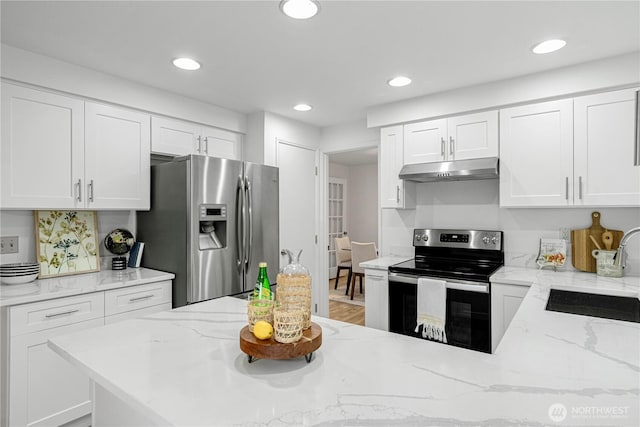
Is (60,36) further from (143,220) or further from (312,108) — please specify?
(312,108)

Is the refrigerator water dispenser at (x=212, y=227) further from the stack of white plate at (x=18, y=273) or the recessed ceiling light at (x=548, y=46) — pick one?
the recessed ceiling light at (x=548, y=46)

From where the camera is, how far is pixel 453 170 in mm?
2727

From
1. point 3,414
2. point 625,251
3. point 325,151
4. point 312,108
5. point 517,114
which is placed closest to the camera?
point 3,414

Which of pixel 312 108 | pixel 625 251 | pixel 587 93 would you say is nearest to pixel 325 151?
pixel 312 108

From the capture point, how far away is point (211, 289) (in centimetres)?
262

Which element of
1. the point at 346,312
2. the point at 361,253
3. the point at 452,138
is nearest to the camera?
the point at 452,138

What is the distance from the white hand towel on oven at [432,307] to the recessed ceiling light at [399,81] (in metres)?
1.44

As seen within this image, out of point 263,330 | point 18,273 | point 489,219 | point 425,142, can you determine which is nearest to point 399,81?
point 425,142

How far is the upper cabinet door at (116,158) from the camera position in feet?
8.00

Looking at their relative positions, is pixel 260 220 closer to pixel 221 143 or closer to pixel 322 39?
pixel 221 143

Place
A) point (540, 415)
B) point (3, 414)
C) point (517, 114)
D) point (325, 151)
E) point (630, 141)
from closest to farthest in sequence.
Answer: point (540, 415)
point (3, 414)
point (630, 141)
point (517, 114)
point (325, 151)

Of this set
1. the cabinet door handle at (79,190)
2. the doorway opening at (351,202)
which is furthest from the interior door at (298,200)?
the doorway opening at (351,202)

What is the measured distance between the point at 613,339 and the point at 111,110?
302 centimetres

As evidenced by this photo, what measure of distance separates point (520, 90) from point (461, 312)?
63.7 inches
